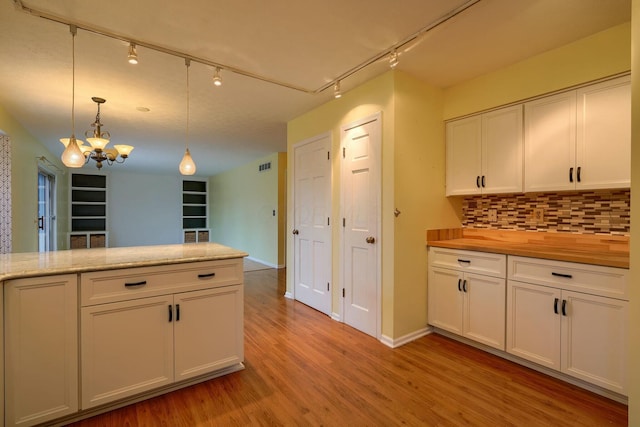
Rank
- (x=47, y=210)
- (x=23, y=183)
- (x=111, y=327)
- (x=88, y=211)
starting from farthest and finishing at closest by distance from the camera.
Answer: (x=88, y=211)
(x=47, y=210)
(x=23, y=183)
(x=111, y=327)

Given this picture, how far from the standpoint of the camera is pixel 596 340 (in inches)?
73.4

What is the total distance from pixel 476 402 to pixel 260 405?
53.5 inches

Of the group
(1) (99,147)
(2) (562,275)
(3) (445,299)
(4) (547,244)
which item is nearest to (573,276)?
(2) (562,275)

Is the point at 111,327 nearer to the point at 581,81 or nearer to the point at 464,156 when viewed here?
the point at 464,156

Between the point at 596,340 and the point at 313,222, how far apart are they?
8.65 feet

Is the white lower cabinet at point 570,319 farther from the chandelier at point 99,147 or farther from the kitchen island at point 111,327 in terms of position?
the chandelier at point 99,147

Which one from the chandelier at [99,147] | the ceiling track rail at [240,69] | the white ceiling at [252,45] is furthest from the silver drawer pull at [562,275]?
the chandelier at [99,147]

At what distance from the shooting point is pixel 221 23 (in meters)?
1.95

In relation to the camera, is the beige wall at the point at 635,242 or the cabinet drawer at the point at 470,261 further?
the cabinet drawer at the point at 470,261

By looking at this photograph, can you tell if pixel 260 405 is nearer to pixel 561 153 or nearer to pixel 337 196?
pixel 337 196

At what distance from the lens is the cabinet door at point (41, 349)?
4.90 feet

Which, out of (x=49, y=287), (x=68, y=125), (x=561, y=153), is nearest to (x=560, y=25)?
(x=561, y=153)

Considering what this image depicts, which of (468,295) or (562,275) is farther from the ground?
(562,275)

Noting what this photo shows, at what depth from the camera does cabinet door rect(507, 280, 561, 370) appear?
205 cm
